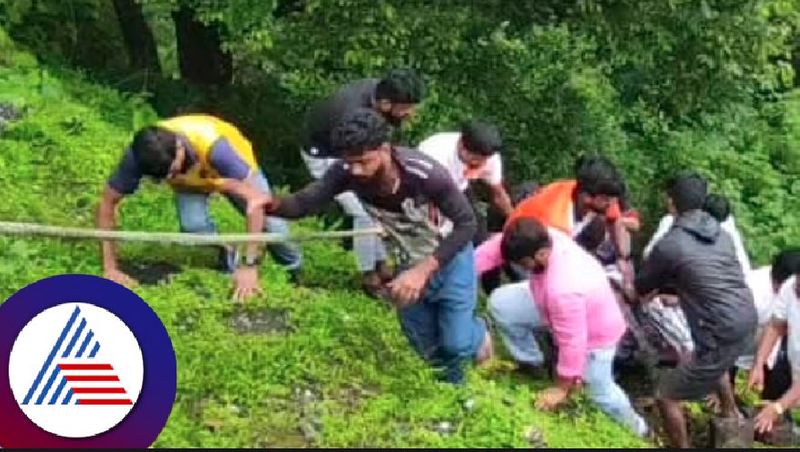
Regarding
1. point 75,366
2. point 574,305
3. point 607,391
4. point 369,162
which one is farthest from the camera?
point 607,391

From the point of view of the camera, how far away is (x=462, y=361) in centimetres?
657

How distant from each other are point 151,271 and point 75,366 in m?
2.43

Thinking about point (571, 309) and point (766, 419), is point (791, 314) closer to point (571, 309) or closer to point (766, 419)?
point (766, 419)

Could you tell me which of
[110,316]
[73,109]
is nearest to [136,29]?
→ [73,109]

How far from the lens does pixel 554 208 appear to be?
23.5ft

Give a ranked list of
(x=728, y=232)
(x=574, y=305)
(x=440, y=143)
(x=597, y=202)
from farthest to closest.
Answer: (x=440, y=143) < (x=728, y=232) < (x=597, y=202) < (x=574, y=305)

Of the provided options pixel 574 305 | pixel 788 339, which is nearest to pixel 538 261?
pixel 574 305

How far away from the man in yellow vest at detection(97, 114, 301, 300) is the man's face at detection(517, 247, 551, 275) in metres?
1.31

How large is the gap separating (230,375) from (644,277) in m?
2.17

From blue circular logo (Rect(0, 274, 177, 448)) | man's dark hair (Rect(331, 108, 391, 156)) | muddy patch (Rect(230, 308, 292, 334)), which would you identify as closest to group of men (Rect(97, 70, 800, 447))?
man's dark hair (Rect(331, 108, 391, 156))

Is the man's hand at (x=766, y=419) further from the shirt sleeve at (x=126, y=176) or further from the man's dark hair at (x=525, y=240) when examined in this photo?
the shirt sleeve at (x=126, y=176)

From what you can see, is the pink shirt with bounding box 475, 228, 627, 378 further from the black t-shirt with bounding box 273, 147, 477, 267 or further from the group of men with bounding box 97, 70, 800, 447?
the black t-shirt with bounding box 273, 147, 477, 267

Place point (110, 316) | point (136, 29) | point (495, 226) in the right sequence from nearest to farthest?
point (110, 316), point (495, 226), point (136, 29)

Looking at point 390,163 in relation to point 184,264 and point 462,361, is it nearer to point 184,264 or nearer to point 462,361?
point 462,361
